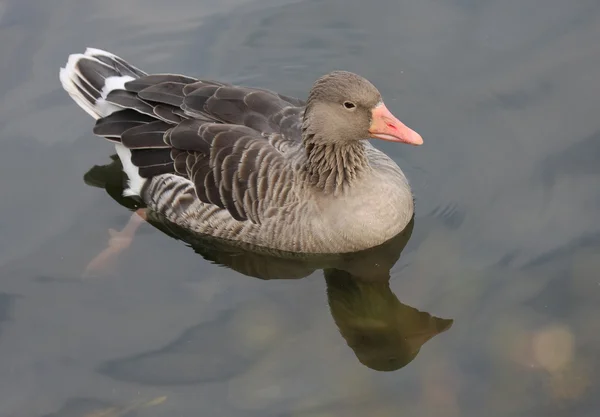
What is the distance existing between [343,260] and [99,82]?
3480 mm

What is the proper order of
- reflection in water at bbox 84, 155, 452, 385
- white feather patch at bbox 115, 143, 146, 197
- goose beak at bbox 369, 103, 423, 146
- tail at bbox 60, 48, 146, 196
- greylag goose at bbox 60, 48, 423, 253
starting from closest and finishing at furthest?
1. reflection in water at bbox 84, 155, 452, 385
2. goose beak at bbox 369, 103, 423, 146
3. greylag goose at bbox 60, 48, 423, 253
4. white feather patch at bbox 115, 143, 146, 197
5. tail at bbox 60, 48, 146, 196

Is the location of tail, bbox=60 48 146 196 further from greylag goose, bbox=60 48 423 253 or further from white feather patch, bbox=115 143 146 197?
greylag goose, bbox=60 48 423 253

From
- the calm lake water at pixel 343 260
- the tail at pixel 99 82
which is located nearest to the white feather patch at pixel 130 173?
the tail at pixel 99 82

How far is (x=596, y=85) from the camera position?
9.82m

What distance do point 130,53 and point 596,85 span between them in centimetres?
582

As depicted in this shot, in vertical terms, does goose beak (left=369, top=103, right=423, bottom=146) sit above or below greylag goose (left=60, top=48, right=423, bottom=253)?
above

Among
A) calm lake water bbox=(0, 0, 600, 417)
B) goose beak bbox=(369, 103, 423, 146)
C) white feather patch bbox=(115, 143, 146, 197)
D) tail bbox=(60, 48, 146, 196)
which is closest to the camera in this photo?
calm lake water bbox=(0, 0, 600, 417)

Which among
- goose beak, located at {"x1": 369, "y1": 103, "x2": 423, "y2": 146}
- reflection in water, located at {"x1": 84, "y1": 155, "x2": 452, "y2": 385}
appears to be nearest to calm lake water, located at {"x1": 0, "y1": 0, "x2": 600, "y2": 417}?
reflection in water, located at {"x1": 84, "y1": 155, "x2": 452, "y2": 385}

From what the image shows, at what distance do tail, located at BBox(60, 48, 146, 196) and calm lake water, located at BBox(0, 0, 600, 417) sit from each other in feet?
1.66

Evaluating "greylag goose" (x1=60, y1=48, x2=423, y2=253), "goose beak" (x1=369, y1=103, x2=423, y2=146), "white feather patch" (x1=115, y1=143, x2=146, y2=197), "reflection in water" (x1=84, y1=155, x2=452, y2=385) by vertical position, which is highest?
"goose beak" (x1=369, y1=103, x2=423, y2=146)

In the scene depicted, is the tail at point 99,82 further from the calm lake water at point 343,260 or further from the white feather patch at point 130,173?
the calm lake water at point 343,260

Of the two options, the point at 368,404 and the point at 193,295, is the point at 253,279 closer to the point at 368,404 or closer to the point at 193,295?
the point at 193,295

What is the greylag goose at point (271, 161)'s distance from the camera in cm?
807

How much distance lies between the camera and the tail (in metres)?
9.46
